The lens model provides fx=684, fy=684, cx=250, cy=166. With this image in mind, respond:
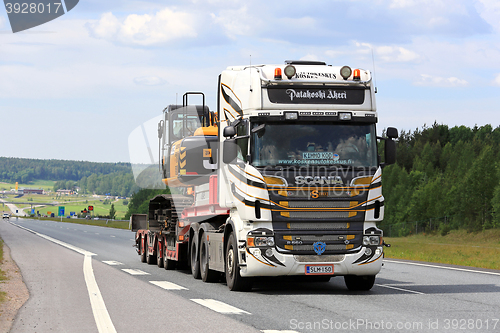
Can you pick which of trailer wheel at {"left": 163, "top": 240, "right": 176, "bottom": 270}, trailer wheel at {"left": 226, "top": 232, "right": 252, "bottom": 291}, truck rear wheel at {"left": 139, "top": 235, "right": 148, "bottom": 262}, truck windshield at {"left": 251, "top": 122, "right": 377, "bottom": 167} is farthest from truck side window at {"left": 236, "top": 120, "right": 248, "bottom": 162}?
truck rear wheel at {"left": 139, "top": 235, "right": 148, "bottom": 262}

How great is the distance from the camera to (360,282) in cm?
1391

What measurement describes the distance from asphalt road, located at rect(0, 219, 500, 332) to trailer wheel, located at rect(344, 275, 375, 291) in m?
0.20

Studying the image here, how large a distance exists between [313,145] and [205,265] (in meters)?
4.70

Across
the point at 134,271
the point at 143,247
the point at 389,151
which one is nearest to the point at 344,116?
the point at 389,151

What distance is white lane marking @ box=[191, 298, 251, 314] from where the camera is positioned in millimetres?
10406

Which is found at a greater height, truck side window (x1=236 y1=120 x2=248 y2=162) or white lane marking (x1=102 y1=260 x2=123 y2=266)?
truck side window (x1=236 y1=120 x2=248 y2=162)

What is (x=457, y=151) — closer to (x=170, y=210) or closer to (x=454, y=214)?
(x=454, y=214)

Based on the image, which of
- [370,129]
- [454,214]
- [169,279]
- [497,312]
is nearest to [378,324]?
[497,312]

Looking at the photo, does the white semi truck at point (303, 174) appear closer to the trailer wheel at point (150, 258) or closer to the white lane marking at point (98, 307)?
the white lane marking at point (98, 307)

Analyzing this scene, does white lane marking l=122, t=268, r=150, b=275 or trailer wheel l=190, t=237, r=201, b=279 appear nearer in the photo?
trailer wheel l=190, t=237, r=201, b=279

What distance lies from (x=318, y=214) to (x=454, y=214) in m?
93.3

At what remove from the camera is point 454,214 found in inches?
3981

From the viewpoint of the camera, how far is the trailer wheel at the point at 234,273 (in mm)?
13328

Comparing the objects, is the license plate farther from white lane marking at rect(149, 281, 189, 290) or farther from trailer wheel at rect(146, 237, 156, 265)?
trailer wheel at rect(146, 237, 156, 265)
